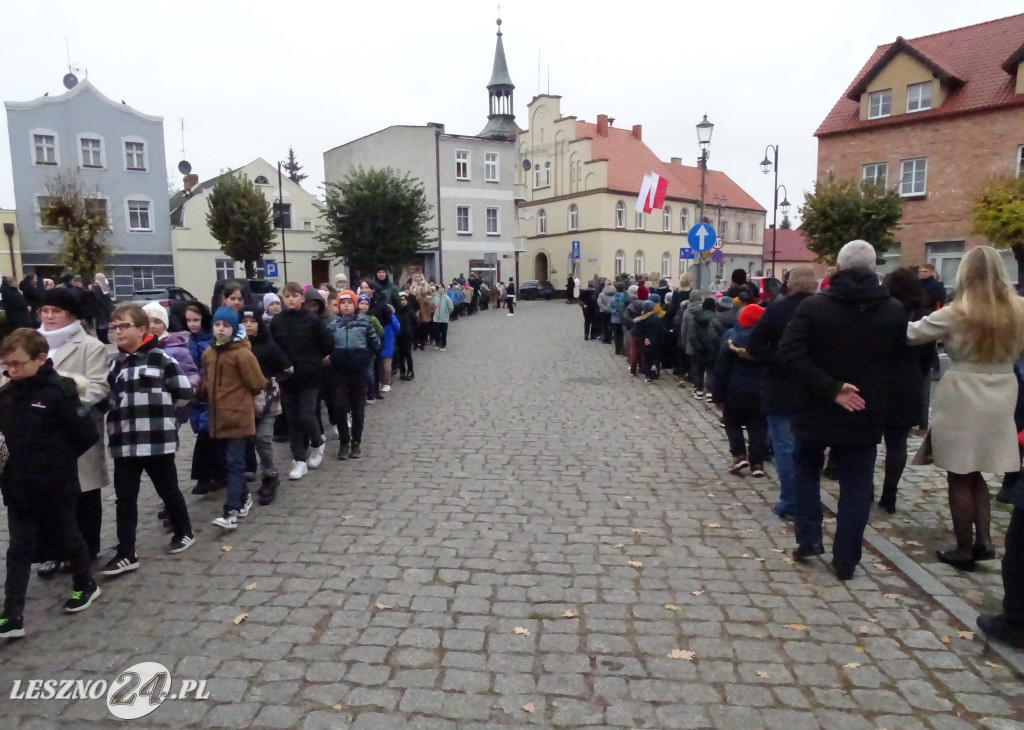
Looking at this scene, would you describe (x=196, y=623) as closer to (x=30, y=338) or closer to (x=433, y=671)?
(x=433, y=671)

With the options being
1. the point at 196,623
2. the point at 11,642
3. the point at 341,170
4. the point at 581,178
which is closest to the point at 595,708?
the point at 196,623

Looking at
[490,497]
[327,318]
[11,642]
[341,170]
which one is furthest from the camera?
[341,170]

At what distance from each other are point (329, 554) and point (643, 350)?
29.8 ft

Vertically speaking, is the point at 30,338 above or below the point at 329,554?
above

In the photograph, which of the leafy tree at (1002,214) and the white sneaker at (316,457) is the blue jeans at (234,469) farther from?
the leafy tree at (1002,214)

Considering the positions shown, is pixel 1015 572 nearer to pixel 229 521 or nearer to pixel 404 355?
pixel 229 521

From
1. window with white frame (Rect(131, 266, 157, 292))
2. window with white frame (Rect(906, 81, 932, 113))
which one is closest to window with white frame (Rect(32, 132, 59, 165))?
window with white frame (Rect(131, 266, 157, 292))

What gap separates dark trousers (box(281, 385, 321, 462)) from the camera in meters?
7.08

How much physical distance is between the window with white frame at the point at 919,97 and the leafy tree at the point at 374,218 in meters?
21.4

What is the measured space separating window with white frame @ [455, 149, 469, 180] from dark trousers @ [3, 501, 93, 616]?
4345cm

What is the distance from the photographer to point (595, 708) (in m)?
3.38

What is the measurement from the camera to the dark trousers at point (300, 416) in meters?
7.08

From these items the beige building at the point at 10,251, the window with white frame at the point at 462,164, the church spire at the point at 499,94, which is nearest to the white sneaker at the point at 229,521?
the beige building at the point at 10,251

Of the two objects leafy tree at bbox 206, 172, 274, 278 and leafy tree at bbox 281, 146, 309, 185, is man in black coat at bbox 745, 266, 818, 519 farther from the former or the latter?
leafy tree at bbox 281, 146, 309, 185
